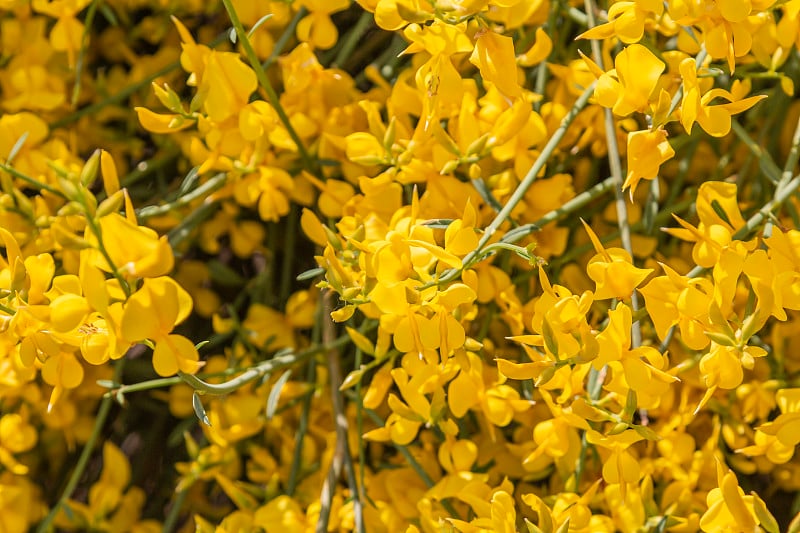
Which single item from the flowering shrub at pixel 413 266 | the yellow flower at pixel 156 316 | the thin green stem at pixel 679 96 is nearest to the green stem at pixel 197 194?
the flowering shrub at pixel 413 266

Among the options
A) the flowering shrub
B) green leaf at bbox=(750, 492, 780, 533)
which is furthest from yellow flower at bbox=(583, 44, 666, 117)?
green leaf at bbox=(750, 492, 780, 533)

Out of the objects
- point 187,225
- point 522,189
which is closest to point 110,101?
point 187,225

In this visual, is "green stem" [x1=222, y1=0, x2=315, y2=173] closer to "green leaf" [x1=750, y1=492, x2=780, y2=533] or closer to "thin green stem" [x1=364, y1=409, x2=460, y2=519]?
"thin green stem" [x1=364, y1=409, x2=460, y2=519]

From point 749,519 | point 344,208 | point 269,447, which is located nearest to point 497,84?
point 344,208

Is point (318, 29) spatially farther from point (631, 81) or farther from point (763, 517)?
point (763, 517)

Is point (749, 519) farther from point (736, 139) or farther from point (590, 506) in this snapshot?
point (736, 139)

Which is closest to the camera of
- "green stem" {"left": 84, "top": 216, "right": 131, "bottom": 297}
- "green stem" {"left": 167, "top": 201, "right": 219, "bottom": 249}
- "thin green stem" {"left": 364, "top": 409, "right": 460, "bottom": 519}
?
"green stem" {"left": 84, "top": 216, "right": 131, "bottom": 297}

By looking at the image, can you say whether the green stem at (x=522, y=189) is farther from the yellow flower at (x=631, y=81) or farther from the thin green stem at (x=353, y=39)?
the thin green stem at (x=353, y=39)
